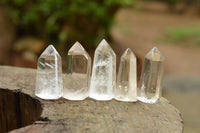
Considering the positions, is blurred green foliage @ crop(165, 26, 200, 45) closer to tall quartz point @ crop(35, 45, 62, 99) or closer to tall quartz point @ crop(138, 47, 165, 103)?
tall quartz point @ crop(138, 47, 165, 103)

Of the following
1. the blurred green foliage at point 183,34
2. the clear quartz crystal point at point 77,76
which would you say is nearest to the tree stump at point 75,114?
the clear quartz crystal point at point 77,76

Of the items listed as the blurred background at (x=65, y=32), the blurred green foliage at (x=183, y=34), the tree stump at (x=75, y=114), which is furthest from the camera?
the blurred green foliage at (x=183, y=34)

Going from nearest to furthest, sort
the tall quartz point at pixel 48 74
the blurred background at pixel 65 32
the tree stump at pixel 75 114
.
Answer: the tree stump at pixel 75 114
the tall quartz point at pixel 48 74
the blurred background at pixel 65 32

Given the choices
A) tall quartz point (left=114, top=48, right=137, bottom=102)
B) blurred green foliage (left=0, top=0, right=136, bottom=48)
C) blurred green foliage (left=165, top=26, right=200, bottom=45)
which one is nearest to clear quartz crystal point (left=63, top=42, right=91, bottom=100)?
tall quartz point (left=114, top=48, right=137, bottom=102)

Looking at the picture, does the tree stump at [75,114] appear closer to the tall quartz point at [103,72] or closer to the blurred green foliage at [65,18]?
the tall quartz point at [103,72]

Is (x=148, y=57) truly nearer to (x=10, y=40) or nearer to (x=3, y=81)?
(x=3, y=81)

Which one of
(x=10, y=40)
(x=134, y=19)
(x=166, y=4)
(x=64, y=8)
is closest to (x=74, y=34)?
(x=64, y=8)

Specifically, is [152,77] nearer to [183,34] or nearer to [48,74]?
[48,74]

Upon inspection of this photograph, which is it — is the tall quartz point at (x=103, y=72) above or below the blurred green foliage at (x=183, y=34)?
below
